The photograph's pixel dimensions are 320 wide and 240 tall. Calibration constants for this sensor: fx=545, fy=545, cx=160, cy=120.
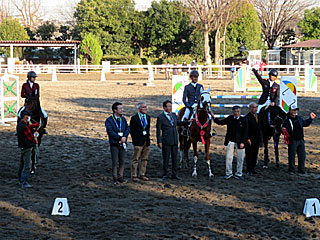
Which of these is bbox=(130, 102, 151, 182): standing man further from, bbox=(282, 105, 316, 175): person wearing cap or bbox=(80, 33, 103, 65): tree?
bbox=(80, 33, 103, 65): tree

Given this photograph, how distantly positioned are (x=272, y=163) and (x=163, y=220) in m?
5.11

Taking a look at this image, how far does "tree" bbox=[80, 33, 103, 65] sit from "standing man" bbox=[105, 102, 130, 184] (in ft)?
167

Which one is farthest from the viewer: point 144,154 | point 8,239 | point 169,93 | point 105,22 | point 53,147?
point 105,22

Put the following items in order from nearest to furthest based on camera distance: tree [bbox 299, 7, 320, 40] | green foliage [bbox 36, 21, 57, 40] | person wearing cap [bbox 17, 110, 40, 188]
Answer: person wearing cap [bbox 17, 110, 40, 188] < tree [bbox 299, 7, 320, 40] < green foliage [bbox 36, 21, 57, 40]

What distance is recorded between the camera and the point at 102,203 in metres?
8.99

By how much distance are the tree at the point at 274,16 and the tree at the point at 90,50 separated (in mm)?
27389

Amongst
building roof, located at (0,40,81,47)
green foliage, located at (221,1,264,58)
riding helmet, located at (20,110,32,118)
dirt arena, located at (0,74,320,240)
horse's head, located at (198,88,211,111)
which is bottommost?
dirt arena, located at (0,74,320,240)

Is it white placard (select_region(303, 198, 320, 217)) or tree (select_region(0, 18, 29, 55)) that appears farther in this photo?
tree (select_region(0, 18, 29, 55))

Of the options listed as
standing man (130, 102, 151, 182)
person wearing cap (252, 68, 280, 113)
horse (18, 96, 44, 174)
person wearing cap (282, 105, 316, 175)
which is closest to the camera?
standing man (130, 102, 151, 182)

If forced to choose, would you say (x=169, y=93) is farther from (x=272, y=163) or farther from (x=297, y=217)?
(x=297, y=217)

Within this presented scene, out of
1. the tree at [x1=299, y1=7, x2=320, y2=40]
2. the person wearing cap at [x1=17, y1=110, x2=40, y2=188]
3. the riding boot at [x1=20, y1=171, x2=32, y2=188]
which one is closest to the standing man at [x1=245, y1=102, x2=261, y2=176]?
the person wearing cap at [x1=17, y1=110, x2=40, y2=188]

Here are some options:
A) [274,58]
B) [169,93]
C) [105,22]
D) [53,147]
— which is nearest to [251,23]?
[274,58]

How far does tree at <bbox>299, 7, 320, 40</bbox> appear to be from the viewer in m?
70.9

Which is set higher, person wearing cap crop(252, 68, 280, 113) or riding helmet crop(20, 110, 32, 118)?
person wearing cap crop(252, 68, 280, 113)
